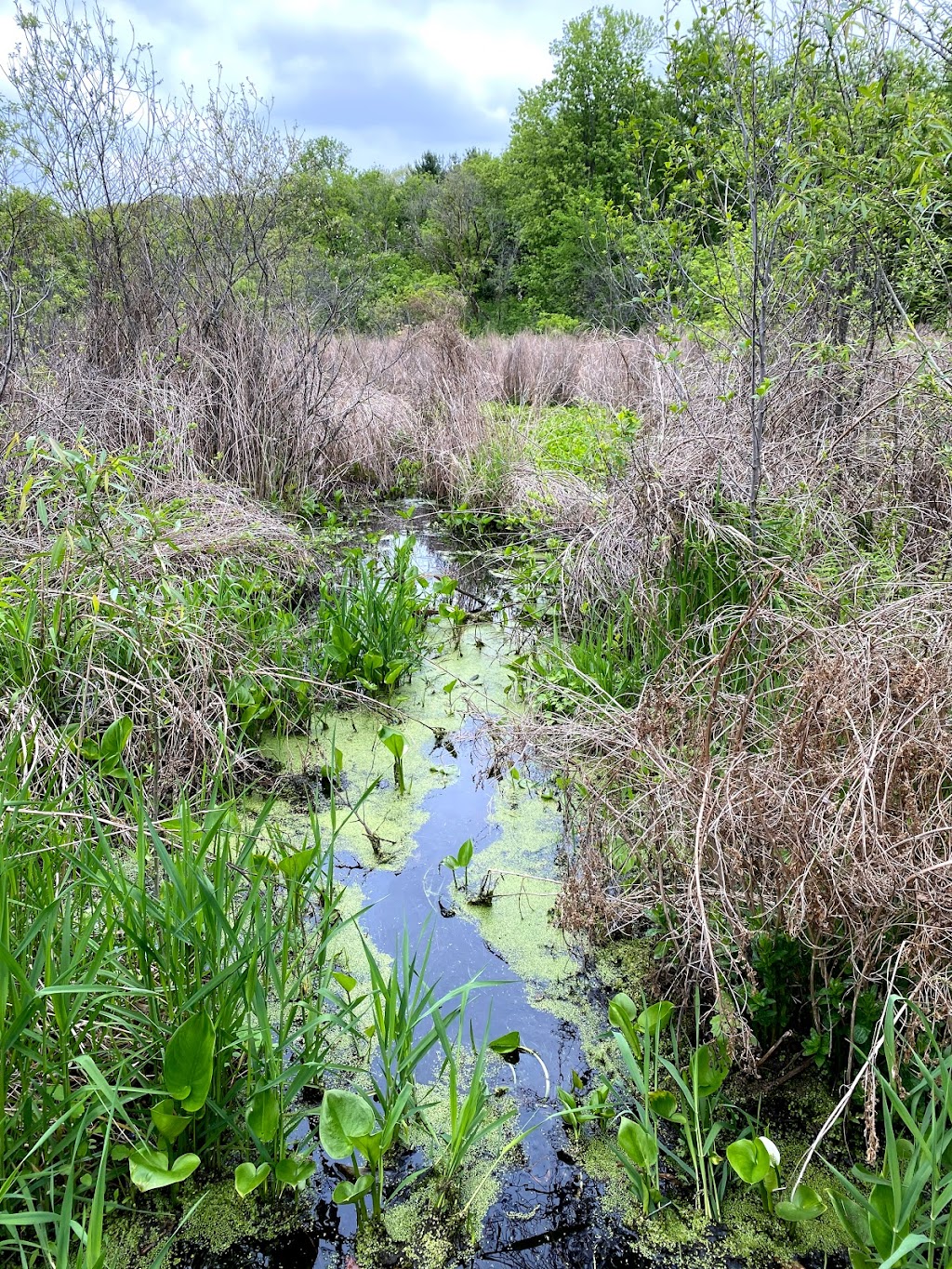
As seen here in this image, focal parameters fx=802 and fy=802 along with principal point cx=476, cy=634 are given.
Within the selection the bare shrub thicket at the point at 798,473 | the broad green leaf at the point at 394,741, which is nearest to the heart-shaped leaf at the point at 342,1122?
the broad green leaf at the point at 394,741

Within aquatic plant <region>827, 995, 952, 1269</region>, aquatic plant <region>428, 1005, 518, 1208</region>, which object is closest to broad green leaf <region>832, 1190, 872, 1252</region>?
aquatic plant <region>827, 995, 952, 1269</region>

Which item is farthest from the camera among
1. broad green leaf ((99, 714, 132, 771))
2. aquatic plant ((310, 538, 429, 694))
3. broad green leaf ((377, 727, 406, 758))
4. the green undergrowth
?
the green undergrowth

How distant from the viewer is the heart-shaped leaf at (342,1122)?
1505 millimetres

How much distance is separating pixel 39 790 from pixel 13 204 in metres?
5.73

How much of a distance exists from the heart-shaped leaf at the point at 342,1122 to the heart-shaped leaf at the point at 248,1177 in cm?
12

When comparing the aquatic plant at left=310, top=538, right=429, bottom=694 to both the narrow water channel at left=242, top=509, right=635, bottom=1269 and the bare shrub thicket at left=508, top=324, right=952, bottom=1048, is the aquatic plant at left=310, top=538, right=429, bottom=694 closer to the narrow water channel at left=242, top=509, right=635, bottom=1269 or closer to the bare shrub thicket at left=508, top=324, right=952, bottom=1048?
the narrow water channel at left=242, top=509, right=635, bottom=1269

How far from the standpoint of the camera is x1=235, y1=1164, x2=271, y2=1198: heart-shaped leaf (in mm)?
1458

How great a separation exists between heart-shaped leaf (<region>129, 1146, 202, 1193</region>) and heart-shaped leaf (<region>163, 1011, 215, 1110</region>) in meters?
0.09

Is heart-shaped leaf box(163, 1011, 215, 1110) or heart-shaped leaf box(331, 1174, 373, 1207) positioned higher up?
heart-shaped leaf box(163, 1011, 215, 1110)

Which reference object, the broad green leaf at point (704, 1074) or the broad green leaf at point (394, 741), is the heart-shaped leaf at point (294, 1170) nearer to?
the broad green leaf at point (704, 1074)

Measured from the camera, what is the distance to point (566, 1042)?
1.96m

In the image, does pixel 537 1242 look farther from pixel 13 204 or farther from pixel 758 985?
pixel 13 204

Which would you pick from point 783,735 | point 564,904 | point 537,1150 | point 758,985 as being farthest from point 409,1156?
point 783,735

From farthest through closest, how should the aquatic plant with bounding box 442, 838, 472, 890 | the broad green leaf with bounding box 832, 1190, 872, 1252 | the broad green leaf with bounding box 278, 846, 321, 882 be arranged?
the aquatic plant with bounding box 442, 838, 472, 890, the broad green leaf with bounding box 278, 846, 321, 882, the broad green leaf with bounding box 832, 1190, 872, 1252
